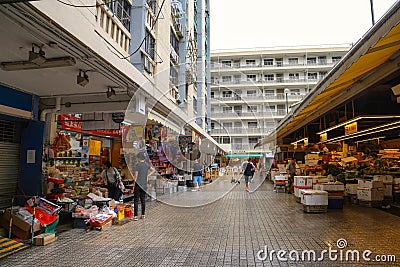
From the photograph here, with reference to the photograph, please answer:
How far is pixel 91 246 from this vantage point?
5461 millimetres

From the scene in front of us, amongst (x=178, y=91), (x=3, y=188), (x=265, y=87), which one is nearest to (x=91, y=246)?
(x=3, y=188)

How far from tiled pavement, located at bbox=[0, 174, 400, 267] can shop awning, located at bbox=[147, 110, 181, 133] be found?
300cm

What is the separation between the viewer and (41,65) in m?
5.39

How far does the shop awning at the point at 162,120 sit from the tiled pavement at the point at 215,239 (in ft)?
9.85

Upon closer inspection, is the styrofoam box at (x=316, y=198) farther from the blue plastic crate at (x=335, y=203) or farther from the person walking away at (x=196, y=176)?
the person walking away at (x=196, y=176)

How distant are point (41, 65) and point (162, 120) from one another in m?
5.53

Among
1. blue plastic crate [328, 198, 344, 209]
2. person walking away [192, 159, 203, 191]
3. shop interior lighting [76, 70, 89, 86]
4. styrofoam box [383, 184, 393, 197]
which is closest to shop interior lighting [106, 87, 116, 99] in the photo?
shop interior lighting [76, 70, 89, 86]

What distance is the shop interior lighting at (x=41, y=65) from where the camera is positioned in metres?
5.53

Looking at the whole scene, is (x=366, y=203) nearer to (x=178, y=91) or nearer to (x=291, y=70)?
(x=178, y=91)

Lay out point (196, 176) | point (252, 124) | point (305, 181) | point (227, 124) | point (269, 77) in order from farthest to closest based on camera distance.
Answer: point (269, 77), point (252, 124), point (227, 124), point (196, 176), point (305, 181)

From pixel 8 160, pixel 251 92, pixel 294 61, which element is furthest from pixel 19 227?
pixel 294 61

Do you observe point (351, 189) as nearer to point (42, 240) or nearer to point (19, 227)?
point (42, 240)

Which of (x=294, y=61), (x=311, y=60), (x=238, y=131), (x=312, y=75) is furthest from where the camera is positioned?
(x=294, y=61)

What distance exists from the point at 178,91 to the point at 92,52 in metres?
Result: 13.8
